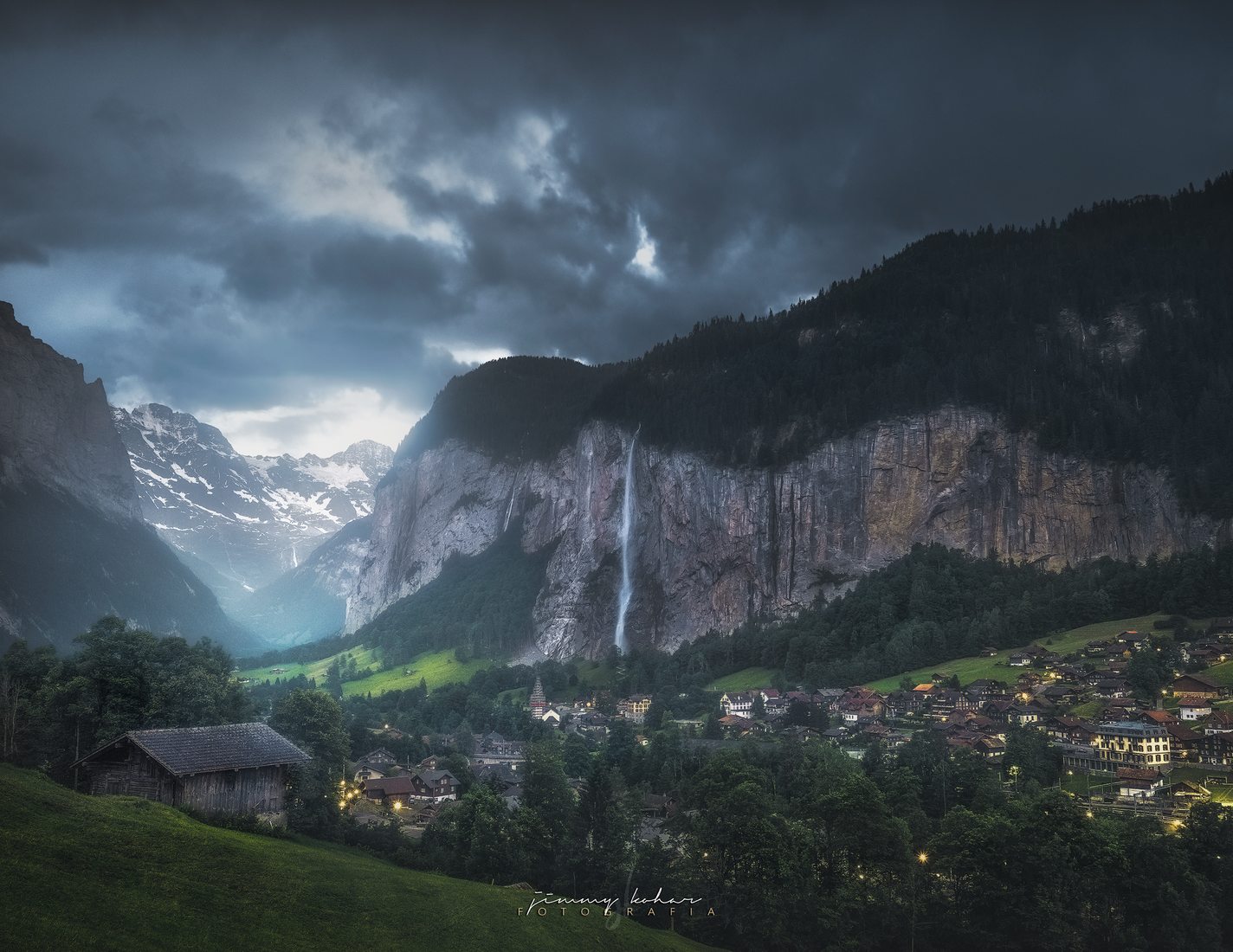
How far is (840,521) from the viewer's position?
5896 inches

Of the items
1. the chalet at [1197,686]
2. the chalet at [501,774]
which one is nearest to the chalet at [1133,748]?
the chalet at [1197,686]

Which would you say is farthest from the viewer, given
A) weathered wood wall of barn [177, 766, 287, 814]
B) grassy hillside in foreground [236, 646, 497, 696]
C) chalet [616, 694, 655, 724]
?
grassy hillside in foreground [236, 646, 497, 696]

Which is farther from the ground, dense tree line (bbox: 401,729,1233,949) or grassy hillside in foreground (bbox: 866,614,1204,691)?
grassy hillside in foreground (bbox: 866,614,1204,691)

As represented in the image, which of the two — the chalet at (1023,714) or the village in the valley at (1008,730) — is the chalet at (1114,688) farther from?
the chalet at (1023,714)

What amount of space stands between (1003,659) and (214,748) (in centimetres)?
8790

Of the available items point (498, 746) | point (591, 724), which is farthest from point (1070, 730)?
point (498, 746)

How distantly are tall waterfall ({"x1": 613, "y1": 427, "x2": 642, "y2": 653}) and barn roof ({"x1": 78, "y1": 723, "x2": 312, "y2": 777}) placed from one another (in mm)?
128496

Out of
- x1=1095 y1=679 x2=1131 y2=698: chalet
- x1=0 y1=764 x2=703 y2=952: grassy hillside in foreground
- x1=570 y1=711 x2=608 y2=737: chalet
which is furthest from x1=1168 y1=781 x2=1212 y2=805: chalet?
x1=570 y1=711 x2=608 y2=737: chalet

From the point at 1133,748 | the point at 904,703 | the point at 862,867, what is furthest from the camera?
the point at 904,703

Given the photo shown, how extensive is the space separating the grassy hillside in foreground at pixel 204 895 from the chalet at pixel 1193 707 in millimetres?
57309

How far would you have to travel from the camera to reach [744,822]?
40.4 metres

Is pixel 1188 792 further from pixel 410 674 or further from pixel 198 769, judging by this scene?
pixel 410 674

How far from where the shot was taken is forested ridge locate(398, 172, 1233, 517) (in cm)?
13762

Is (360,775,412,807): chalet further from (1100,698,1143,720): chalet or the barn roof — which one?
(1100,698,1143,720): chalet
